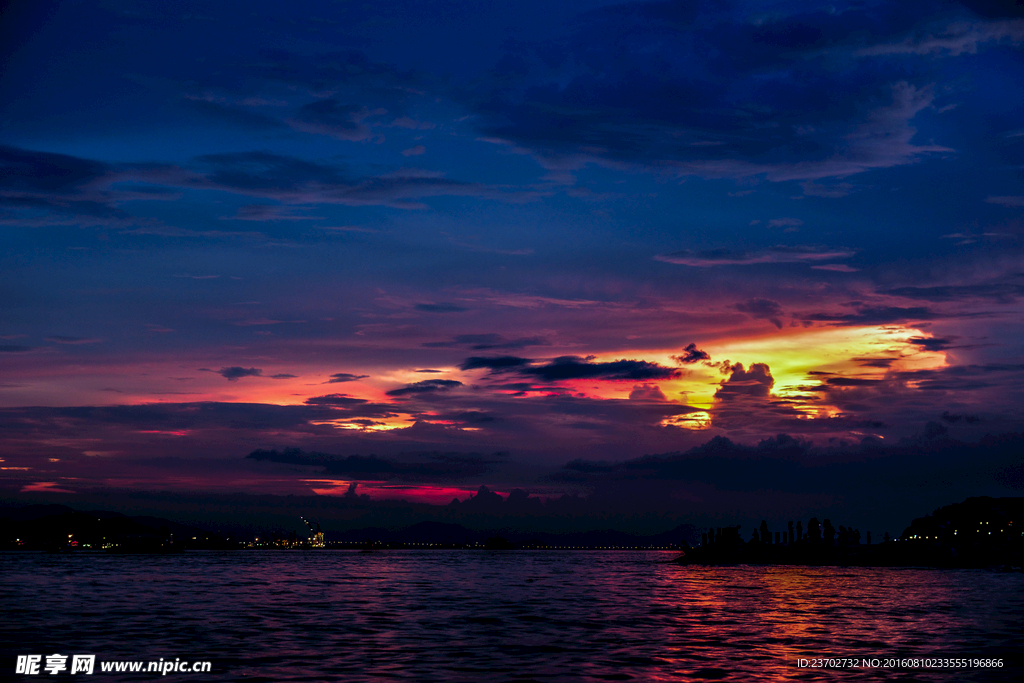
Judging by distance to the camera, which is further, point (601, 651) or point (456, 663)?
point (601, 651)

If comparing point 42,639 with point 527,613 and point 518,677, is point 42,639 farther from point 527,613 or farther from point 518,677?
point 527,613

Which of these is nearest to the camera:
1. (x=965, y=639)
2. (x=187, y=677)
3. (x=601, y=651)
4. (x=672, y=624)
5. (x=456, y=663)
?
(x=187, y=677)

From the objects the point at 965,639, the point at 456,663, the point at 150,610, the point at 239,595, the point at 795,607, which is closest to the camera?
the point at 456,663

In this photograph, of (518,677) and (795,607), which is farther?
(795,607)

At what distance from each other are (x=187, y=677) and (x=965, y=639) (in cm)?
4091

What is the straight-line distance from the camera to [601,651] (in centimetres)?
4047

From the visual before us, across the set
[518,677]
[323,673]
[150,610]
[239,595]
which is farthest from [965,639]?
[239,595]

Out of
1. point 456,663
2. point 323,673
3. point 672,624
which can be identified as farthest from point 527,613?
point 323,673

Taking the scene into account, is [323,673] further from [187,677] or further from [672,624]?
[672,624]

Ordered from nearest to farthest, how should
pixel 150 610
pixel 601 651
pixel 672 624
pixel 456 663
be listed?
1. pixel 456 663
2. pixel 601 651
3. pixel 672 624
4. pixel 150 610

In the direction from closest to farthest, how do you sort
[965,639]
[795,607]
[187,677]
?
[187,677] < [965,639] < [795,607]

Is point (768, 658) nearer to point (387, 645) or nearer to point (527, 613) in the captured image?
point (387, 645)

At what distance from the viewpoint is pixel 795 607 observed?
67438 millimetres

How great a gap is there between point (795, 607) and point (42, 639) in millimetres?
55365
